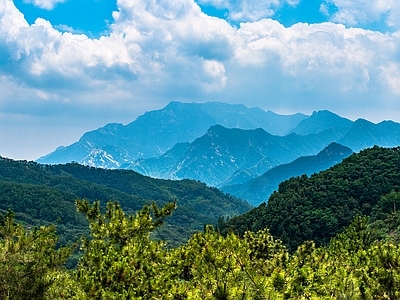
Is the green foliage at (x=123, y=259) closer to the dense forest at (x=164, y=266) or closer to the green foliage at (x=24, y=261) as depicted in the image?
the dense forest at (x=164, y=266)

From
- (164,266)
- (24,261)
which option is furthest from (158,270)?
(24,261)

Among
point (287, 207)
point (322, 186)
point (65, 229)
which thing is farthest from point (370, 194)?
point (65, 229)

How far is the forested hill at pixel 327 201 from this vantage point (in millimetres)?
90875

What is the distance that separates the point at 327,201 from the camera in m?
98.9

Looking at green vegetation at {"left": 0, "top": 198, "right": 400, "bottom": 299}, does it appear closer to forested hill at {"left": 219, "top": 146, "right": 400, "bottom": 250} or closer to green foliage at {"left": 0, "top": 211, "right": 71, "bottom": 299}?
green foliage at {"left": 0, "top": 211, "right": 71, "bottom": 299}

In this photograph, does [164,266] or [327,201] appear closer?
[164,266]

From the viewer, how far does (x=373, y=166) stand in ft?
358

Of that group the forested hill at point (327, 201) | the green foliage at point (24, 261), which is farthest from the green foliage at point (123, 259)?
the forested hill at point (327, 201)

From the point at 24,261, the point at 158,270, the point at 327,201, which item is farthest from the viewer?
the point at 327,201

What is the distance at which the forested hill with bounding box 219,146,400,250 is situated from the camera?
298ft

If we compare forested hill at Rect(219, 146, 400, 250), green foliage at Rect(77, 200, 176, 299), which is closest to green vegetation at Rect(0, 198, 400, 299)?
green foliage at Rect(77, 200, 176, 299)

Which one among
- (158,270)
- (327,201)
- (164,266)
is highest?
(327,201)

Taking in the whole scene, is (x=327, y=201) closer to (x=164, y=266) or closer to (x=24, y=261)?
(x=164, y=266)

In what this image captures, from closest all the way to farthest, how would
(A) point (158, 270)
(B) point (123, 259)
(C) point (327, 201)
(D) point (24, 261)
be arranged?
(B) point (123, 259) → (A) point (158, 270) → (D) point (24, 261) → (C) point (327, 201)
